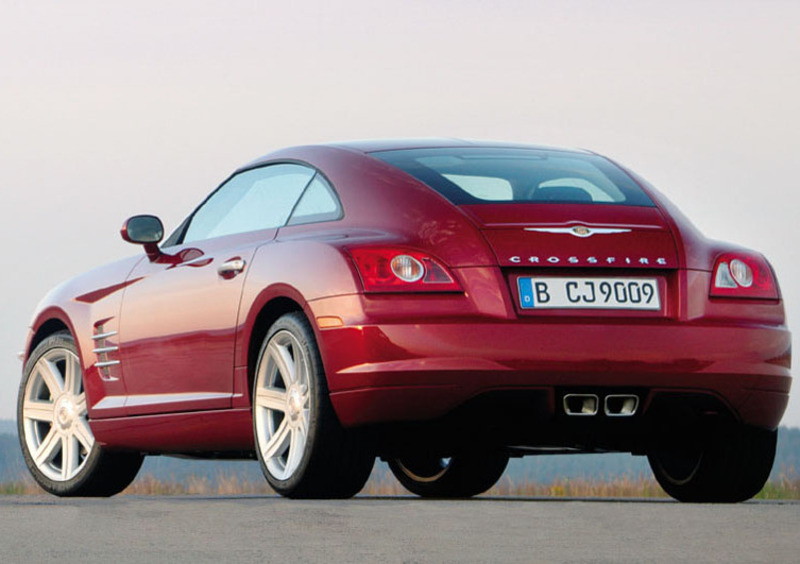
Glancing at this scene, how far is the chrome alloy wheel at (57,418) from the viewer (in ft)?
30.2

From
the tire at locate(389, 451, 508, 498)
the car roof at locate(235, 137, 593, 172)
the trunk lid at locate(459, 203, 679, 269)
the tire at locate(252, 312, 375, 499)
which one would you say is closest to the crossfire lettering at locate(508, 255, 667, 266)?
the trunk lid at locate(459, 203, 679, 269)

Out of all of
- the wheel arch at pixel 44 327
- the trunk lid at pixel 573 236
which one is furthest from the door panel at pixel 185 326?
the trunk lid at pixel 573 236

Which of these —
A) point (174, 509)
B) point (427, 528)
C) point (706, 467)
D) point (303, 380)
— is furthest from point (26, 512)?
point (706, 467)

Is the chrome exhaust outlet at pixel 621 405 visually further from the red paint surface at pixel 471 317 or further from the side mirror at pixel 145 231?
the side mirror at pixel 145 231

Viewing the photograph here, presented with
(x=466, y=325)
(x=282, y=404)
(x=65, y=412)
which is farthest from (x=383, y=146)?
(x=65, y=412)

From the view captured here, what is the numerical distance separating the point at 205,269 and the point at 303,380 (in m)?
1.19

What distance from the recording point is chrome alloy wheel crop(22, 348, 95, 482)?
9.20m

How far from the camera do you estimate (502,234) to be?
6742 millimetres

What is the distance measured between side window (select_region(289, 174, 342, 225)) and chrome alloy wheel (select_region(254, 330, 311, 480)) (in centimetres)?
58

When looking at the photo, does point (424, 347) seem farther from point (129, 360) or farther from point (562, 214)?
point (129, 360)

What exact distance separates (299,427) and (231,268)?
3.18 feet

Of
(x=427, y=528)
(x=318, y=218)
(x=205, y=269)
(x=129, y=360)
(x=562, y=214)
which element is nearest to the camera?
(x=427, y=528)

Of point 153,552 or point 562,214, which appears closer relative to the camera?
point 153,552

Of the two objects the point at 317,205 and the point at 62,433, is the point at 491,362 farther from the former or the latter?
the point at 62,433
